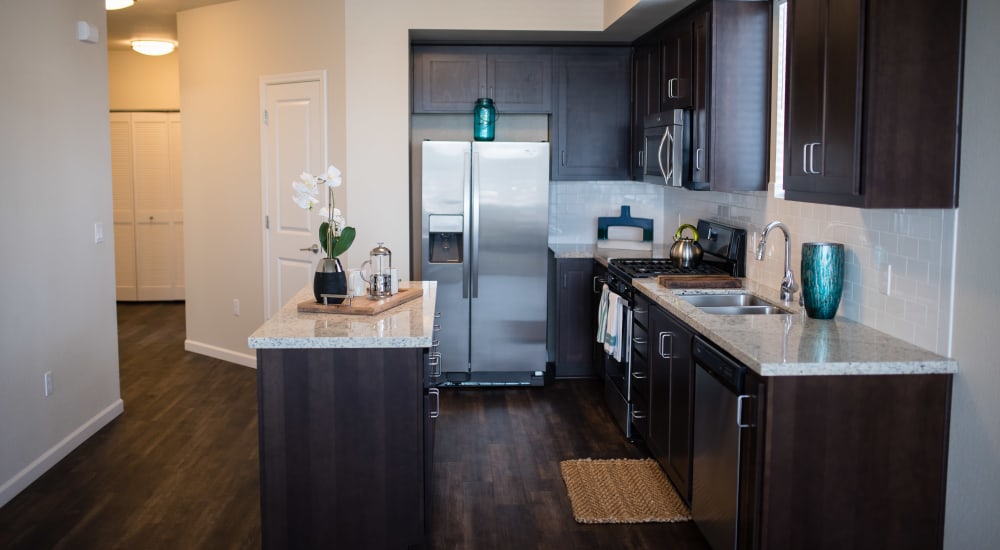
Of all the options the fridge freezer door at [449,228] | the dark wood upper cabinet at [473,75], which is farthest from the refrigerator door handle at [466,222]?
the dark wood upper cabinet at [473,75]

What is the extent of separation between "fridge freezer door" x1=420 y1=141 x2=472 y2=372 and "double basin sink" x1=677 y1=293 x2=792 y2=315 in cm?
205

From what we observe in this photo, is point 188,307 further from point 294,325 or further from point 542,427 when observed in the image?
point 294,325

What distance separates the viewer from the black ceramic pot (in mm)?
3803

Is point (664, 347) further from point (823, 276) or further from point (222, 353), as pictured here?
point (222, 353)

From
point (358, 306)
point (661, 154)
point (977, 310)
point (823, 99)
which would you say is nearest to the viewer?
point (977, 310)

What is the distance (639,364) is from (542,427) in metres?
0.84

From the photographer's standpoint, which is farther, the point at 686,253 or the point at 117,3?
the point at 117,3

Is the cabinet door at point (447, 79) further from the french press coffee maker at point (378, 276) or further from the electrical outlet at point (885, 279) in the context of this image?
the electrical outlet at point (885, 279)

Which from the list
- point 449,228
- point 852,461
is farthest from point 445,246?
point 852,461

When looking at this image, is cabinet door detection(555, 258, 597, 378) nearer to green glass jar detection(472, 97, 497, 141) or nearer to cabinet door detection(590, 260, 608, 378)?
cabinet door detection(590, 260, 608, 378)

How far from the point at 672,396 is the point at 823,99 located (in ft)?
4.81

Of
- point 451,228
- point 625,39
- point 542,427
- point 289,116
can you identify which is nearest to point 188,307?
point 289,116

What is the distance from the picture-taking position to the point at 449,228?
233 inches

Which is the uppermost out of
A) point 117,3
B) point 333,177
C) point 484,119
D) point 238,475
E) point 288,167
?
point 117,3
